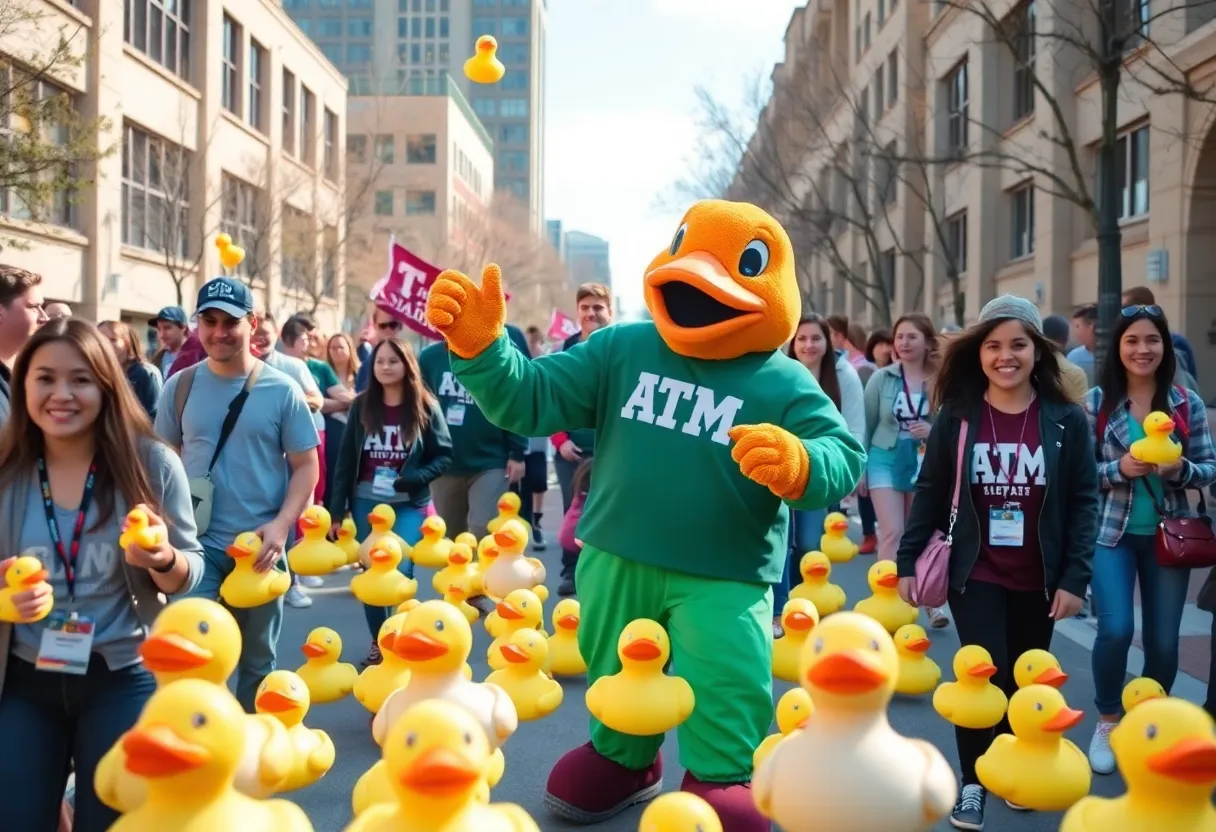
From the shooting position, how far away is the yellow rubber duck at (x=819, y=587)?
6891 mm

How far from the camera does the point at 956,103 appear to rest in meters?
27.9

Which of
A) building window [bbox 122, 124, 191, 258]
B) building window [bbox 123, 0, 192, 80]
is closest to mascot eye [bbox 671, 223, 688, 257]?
building window [bbox 122, 124, 191, 258]

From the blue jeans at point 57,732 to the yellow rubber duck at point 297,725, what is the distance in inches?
13.2

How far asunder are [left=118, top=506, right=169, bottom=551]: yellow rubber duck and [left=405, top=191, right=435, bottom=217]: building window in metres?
63.2

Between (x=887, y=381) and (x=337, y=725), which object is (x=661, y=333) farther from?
(x=887, y=381)

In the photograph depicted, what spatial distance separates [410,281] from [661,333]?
634cm

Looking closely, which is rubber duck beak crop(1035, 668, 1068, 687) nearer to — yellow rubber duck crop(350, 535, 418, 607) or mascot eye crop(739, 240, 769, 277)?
mascot eye crop(739, 240, 769, 277)

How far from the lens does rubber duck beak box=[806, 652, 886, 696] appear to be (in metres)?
2.39

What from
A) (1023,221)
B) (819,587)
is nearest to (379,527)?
(819,587)

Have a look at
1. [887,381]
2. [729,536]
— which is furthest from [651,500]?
[887,381]

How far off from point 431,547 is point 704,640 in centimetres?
340

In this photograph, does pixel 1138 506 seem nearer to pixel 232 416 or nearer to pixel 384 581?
pixel 384 581

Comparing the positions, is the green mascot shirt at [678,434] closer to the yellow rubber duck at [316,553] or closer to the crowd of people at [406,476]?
the crowd of people at [406,476]

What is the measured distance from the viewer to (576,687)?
6.45 meters
